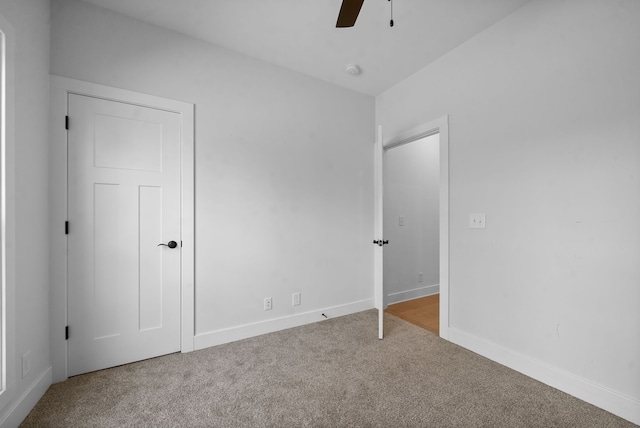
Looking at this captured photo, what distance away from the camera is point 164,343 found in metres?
2.19

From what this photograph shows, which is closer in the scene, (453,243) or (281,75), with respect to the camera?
(453,243)

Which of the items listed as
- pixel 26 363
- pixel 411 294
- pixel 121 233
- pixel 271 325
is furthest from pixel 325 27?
pixel 411 294

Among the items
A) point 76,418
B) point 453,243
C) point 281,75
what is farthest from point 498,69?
point 76,418

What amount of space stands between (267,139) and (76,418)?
7.62ft

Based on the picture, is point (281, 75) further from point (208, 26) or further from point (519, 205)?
point (519, 205)

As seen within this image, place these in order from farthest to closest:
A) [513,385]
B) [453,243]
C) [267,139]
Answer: [267,139] → [453,243] → [513,385]

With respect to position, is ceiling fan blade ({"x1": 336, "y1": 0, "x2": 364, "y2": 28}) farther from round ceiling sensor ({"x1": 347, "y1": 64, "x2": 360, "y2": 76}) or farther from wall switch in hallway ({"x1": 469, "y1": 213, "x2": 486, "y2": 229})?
wall switch in hallway ({"x1": 469, "y1": 213, "x2": 486, "y2": 229})

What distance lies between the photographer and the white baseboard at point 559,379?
151 cm

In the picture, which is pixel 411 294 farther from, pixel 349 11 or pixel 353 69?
pixel 349 11

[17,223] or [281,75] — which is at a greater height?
[281,75]

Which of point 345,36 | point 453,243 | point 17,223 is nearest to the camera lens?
point 17,223

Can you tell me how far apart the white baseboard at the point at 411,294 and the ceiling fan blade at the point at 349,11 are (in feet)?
9.62

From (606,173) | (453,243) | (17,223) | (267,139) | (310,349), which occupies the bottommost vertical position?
(310,349)

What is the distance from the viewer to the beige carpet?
1.50 meters
